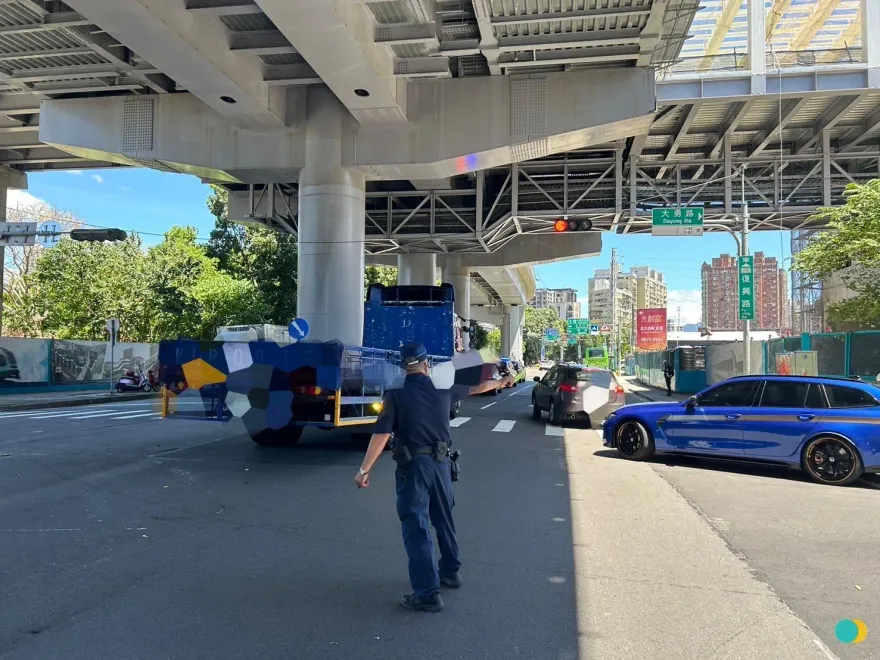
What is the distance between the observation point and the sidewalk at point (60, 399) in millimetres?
20891

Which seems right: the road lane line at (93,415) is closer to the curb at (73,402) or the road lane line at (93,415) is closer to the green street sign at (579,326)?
the curb at (73,402)

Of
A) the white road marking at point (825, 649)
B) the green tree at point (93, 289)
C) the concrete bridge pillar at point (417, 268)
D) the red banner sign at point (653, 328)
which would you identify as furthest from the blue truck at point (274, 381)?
the red banner sign at point (653, 328)

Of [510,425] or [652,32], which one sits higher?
[652,32]

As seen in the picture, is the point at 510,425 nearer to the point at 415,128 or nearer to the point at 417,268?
the point at 415,128

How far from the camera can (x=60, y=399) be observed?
23297mm

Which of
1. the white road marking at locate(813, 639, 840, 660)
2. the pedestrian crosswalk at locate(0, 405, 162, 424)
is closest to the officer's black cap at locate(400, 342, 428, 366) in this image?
the white road marking at locate(813, 639, 840, 660)

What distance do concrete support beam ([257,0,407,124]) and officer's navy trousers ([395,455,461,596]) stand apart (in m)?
10.0

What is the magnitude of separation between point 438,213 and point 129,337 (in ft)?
66.1

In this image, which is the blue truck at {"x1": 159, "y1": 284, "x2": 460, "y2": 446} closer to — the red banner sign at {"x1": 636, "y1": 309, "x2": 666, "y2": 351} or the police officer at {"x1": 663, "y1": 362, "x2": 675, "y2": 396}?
the police officer at {"x1": 663, "y1": 362, "x2": 675, "y2": 396}

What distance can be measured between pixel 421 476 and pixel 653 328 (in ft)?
178

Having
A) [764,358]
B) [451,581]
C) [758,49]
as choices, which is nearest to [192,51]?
[451,581]

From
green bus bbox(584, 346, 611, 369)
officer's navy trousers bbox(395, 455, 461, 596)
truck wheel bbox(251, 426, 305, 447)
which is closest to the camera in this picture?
officer's navy trousers bbox(395, 455, 461, 596)

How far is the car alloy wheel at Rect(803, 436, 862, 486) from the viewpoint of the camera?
29.1 feet

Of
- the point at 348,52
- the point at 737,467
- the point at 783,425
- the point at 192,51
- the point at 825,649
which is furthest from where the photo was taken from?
the point at 192,51
